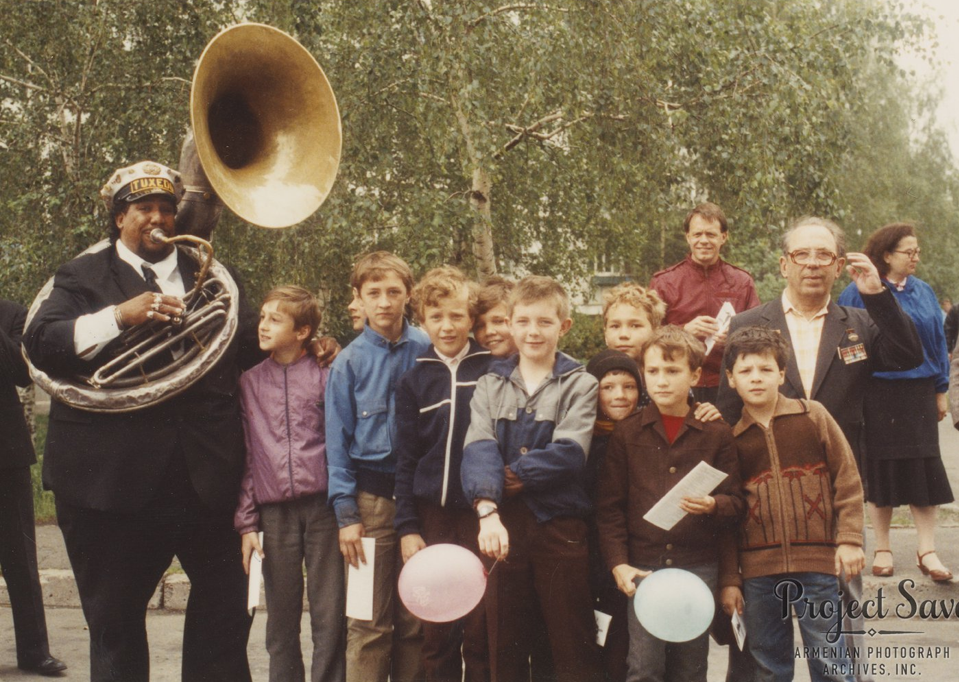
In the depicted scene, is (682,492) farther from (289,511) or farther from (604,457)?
(289,511)

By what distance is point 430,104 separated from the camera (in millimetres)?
9391

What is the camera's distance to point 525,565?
362 cm

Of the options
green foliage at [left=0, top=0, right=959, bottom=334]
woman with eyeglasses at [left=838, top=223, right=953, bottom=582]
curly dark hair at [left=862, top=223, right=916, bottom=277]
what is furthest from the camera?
green foliage at [left=0, top=0, right=959, bottom=334]

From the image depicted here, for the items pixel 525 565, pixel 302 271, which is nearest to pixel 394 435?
pixel 525 565

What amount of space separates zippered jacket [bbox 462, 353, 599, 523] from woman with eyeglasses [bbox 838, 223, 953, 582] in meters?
2.65

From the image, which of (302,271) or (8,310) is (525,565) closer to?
(8,310)

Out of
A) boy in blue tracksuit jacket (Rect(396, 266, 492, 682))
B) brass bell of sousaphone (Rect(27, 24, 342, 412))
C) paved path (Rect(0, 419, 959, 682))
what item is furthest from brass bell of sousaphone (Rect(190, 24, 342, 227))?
paved path (Rect(0, 419, 959, 682))

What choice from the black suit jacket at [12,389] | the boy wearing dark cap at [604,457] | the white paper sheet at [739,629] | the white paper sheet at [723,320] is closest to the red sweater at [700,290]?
the white paper sheet at [723,320]

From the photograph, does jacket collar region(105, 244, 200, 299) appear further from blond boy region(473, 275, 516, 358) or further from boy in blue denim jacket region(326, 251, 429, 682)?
blond boy region(473, 275, 516, 358)

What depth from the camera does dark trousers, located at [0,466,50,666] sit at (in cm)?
469

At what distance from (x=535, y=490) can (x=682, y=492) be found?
48 cm

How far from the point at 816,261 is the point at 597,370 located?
90 centimetres

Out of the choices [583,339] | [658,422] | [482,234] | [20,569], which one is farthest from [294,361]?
[583,339]

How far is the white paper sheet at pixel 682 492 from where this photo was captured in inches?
135
